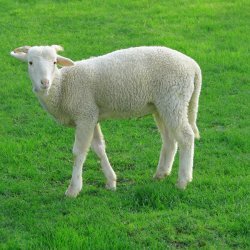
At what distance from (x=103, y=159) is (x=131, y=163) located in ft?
2.71

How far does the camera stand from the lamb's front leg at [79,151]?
23.4ft

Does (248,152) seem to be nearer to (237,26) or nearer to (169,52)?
(169,52)

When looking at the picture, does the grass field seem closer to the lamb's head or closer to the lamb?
the lamb

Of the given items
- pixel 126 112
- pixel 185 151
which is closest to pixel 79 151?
pixel 126 112

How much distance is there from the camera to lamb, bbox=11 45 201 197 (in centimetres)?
712

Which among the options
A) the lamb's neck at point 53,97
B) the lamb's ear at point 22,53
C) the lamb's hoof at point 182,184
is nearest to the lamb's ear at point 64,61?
the lamb's neck at point 53,97

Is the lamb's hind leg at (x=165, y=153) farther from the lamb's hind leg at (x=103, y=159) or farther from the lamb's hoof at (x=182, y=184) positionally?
the lamb's hind leg at (x=103, y=159)

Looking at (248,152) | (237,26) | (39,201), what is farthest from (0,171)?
(237,26)

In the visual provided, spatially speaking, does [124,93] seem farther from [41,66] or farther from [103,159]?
[41,66]

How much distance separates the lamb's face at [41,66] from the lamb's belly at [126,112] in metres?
0.76

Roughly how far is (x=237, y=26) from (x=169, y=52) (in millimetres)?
7659

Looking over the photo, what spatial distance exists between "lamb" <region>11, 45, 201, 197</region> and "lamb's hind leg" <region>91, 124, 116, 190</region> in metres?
0.25

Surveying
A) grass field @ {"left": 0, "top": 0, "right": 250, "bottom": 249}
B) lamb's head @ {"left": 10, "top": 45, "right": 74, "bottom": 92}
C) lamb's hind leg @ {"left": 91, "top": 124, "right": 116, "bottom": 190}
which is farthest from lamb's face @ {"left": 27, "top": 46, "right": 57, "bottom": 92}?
grass field @ {"left": 0, "top": 0, "right": 250, "bottom": 249}

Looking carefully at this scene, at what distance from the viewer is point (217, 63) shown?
1220 cm
